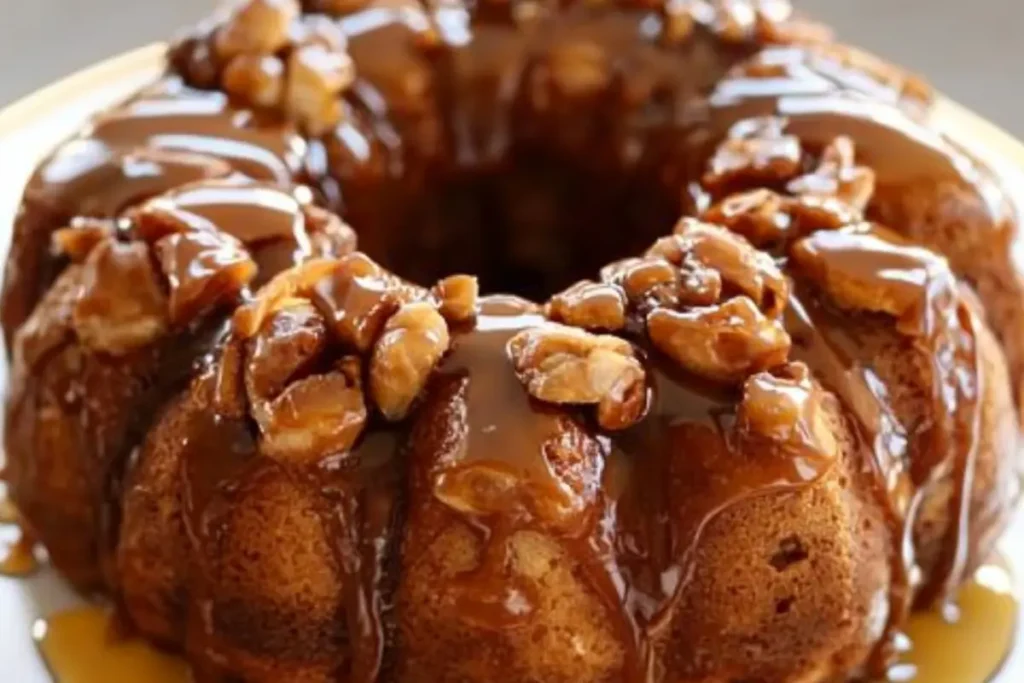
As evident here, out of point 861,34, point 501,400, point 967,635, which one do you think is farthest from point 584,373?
point 861,34

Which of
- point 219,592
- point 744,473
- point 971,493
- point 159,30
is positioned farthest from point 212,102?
point 159,30

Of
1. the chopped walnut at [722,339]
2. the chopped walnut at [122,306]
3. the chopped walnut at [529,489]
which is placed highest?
the chopped walnut at [122,306]

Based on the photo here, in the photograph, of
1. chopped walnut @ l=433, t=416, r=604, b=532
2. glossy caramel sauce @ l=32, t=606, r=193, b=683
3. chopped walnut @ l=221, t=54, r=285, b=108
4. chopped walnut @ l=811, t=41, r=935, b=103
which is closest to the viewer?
chopped walnut @ l=433, t=416, r=604, b=532

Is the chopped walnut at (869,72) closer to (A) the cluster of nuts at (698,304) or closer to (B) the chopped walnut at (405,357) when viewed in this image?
(A) the cluster of nuts at (698,304)

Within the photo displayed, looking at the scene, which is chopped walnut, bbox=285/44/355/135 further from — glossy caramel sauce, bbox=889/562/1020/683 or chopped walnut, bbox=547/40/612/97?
glossy caramel sauce, bbox=889/562/1020/683

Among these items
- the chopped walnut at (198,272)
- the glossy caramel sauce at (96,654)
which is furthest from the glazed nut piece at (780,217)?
the glossy caramel sauce at (96,654)

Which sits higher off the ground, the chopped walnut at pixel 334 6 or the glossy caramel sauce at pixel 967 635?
the chopped walnut at pixel 334 6

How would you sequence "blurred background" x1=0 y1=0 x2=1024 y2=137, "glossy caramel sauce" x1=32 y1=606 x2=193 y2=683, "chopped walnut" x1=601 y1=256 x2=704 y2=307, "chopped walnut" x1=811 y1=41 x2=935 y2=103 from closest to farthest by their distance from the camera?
"chopped walnut" x1=601 y1=256 x2=704 y2=307
"glossy caramel sauce" x1=32 y1=606 x2=193 y2=683
"chopped walnut" x1=811 y1=41 x2=935 y2=103
"blurred background" x1=0 y1=0 x2=1024 y2=137

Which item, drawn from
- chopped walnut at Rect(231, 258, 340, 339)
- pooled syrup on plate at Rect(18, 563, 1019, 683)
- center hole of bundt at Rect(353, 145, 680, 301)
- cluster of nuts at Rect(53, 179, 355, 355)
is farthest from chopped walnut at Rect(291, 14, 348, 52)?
pooled syrup on plate at Rect(18, 563, 1019, 683)
